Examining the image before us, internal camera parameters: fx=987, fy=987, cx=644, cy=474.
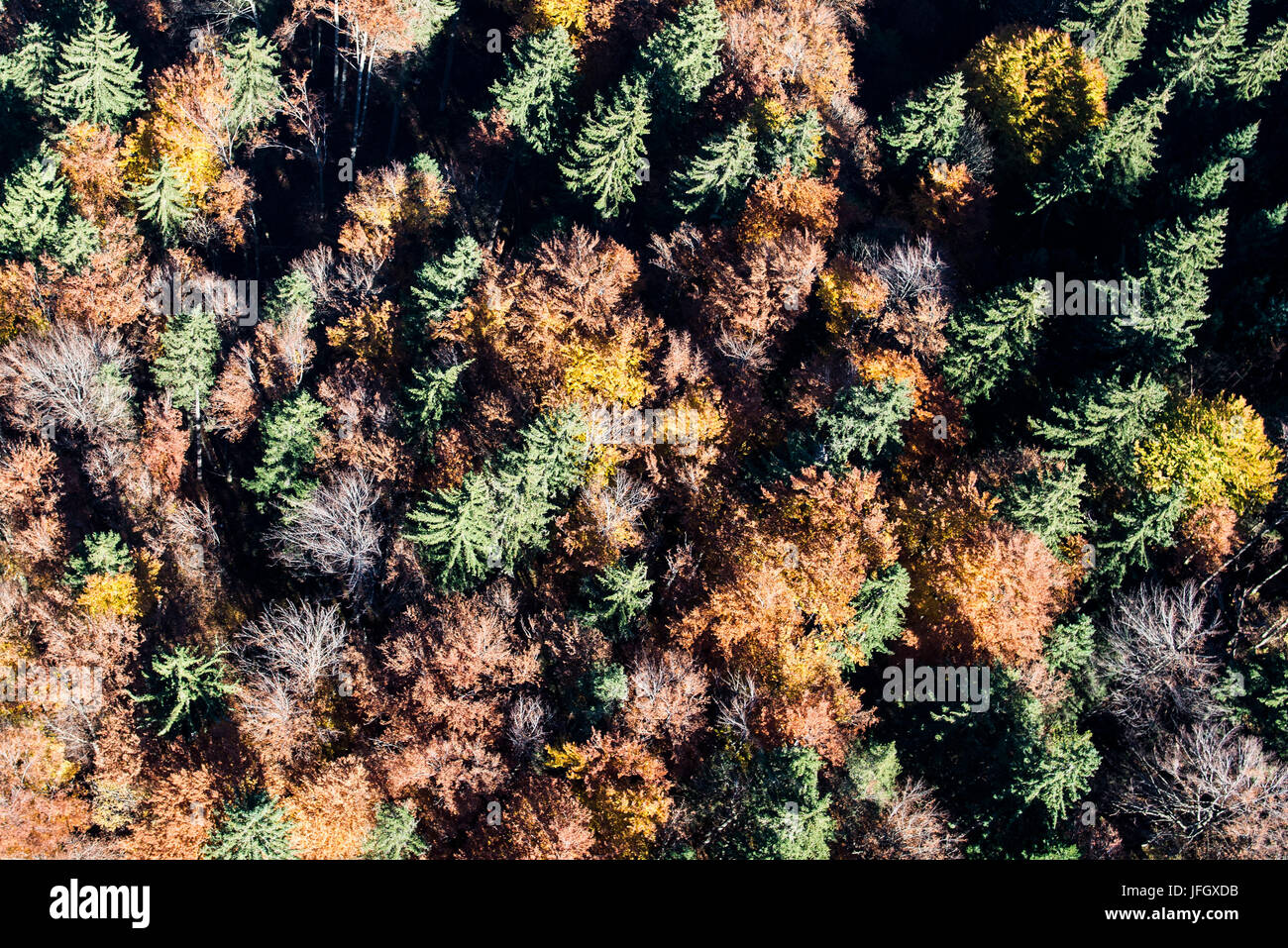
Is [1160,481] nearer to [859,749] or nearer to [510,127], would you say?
[859,749]

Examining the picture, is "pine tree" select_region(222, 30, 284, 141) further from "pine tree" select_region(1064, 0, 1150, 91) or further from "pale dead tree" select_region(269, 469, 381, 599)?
"pine tree" select_region(1064, 0, 1150, 91)

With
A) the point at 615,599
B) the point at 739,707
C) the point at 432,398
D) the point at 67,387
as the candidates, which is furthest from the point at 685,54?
the point at 67,387

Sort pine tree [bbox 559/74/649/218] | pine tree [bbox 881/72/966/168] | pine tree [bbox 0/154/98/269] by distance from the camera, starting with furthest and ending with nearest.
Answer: pine tree [bbox 0/154/98/269]
pine tree [bbox 559/74/649/218]
pine tree [bbox 881/72/966/168]

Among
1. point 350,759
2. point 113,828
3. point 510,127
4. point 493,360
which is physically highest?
point 510,127

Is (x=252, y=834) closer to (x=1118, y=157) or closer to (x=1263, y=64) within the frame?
(x=1118, y=157)

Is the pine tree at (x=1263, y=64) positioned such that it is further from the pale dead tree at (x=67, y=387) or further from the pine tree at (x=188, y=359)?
the pale dead tree at (x=67, y=387)

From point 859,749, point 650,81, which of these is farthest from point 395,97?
point 859,749

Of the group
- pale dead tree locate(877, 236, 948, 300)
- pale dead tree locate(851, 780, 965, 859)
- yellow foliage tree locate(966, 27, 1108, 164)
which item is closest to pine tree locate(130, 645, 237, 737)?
pale dead tree locate(851, 780, 965, 859)
